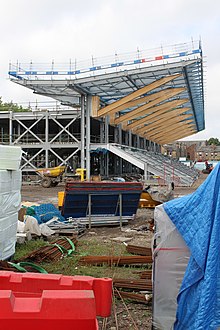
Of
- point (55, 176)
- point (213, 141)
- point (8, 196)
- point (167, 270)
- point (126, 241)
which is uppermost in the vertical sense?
point (213, 141)

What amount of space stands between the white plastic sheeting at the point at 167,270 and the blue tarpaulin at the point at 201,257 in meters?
0.16

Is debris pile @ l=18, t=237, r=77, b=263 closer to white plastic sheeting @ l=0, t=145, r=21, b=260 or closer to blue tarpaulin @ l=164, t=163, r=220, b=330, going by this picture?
white plastic sheeting @ l=0, t=145, r=21, b=260

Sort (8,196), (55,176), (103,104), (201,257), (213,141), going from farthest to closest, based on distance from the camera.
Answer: (213,141)
(103,104)
(55,176)
(8,196)
(201,257)

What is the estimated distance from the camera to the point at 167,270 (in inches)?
160

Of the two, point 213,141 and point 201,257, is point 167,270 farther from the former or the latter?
point 213,141

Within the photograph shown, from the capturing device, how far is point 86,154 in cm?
3341

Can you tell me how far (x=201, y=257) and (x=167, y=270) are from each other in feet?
2.40

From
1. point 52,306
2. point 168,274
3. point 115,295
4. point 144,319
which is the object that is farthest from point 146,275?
point 52,306

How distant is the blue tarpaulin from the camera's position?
10.7 ft

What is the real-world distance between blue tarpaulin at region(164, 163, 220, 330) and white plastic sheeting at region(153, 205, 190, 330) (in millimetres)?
159

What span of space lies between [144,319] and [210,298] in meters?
1.74

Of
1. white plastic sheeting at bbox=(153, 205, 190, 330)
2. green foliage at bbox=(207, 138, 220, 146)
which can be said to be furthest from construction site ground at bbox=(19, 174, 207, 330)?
green foliage at bbox=(207, 138, 220, 146)

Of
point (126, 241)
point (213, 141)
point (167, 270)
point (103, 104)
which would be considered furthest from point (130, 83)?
point (213, 141)

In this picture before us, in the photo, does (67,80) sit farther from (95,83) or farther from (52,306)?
(52,306)
